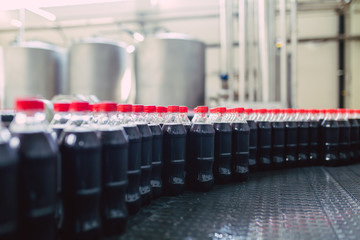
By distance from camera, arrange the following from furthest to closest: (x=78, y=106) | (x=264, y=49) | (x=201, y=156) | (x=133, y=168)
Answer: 1. (x=264, y=49)
2. (x=201, y=156)
3. (x=133, y=168)
4. (x=78, y=106)

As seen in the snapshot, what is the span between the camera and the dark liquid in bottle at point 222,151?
164 cm

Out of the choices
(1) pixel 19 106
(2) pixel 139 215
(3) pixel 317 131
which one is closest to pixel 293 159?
(3) pixel 317 131

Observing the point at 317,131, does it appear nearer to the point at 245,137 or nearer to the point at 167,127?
the point at 245,137

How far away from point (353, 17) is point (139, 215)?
5.68 metres

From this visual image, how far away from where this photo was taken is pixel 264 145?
2.06 m

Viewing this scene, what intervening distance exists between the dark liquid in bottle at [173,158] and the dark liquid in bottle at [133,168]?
10.6 inches

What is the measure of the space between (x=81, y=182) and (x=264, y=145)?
1461 mm

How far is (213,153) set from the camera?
5.04 ft

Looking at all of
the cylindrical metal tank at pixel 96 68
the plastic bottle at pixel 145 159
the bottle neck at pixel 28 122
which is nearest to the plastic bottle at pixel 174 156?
the plastic bottle at pixel 145 159

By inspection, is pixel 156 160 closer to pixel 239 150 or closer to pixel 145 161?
pixel 145 161

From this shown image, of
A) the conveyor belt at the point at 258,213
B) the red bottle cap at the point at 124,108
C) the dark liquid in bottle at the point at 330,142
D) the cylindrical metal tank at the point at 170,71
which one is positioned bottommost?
the conveyor belt at the point at 258,213

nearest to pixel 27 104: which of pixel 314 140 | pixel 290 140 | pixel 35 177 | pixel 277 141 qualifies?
pixel 35 177

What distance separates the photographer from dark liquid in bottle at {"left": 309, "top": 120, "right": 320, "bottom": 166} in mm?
2299

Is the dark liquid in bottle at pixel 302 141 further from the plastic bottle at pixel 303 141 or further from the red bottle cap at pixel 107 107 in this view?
the red bottle cap at pixel 107 107
